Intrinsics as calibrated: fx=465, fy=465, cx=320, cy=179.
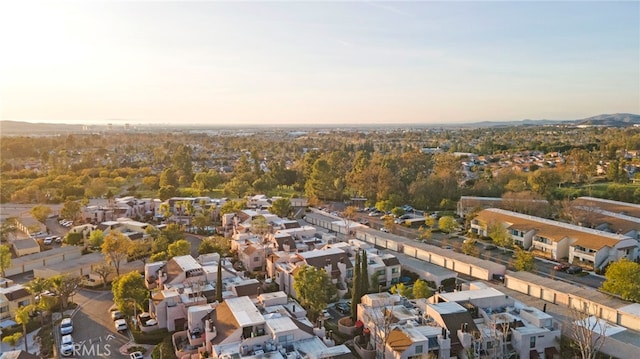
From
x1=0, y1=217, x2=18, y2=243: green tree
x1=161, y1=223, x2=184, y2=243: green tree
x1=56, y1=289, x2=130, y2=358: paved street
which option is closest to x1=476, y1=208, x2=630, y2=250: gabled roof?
x1=161, y1=223, x2=184, y2=243: green tree

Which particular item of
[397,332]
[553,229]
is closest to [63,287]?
[397,332]

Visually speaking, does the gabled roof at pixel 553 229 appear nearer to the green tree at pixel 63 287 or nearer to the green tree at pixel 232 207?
the green tree at pixel 232 207

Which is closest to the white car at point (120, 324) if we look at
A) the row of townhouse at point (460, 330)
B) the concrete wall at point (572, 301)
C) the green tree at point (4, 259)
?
the green tree at point (4, 259)

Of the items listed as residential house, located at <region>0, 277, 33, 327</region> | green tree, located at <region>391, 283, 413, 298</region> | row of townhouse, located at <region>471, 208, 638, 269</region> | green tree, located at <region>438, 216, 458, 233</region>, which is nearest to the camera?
green tree, located at <region>391, 283, 413, 298</region>

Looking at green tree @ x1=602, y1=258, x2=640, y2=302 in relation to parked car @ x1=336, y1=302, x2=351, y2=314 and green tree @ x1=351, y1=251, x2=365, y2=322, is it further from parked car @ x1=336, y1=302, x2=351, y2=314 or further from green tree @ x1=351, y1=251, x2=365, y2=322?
parked car @ x1=336, y1=302, x2=351, y2=314

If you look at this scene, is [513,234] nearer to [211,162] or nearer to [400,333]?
[400,333]

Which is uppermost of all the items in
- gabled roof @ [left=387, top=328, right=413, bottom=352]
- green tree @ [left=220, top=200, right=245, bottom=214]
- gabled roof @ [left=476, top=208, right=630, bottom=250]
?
green tree @ [left=220, top=200, right=245, bottom=214]

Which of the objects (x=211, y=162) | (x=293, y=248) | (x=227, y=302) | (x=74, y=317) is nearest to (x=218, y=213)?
(x=293, y=248)
